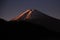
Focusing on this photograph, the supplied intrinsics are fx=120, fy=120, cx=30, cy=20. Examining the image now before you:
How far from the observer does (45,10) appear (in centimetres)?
148

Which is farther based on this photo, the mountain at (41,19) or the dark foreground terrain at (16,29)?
the mountain at (41,19)

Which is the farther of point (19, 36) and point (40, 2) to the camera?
point (40, 2)

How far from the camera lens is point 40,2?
1469 mm

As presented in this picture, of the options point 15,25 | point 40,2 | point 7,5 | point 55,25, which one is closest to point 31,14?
point 55,25

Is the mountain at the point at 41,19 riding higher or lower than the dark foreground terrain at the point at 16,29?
higher

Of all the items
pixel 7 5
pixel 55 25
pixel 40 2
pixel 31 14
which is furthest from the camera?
pixel 7 5

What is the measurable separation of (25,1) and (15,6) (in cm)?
15

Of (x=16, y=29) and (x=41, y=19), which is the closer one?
(x=16, y=29)

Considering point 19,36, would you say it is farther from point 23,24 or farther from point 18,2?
point 18,2

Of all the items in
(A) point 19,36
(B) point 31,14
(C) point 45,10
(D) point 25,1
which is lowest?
(A) point 19,36

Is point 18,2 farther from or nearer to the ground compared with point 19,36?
farther from the ground

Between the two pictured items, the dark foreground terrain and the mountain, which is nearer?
the dark foreground terrain

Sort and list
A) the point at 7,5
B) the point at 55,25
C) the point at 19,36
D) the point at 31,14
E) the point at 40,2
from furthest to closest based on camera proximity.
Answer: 1. the point at 7,5
2. the point at 40,2
3. the point at 31,14
4. the point at 55,25
5. the point at 19,36

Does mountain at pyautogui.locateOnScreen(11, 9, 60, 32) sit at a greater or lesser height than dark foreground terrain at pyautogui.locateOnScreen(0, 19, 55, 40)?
greater
